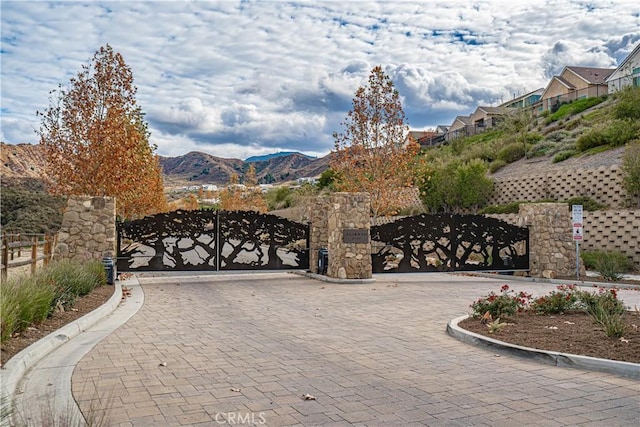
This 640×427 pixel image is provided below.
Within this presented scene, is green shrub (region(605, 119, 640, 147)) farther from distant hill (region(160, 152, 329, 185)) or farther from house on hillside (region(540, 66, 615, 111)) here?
distant hill (region(160, 152, 329, 185))

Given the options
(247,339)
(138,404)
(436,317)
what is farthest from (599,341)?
(138,404)

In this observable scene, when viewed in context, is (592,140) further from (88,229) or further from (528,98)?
(528,98)

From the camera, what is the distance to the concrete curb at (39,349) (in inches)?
223

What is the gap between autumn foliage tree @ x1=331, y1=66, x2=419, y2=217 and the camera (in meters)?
24.9

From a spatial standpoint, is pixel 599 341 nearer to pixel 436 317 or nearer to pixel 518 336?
pixel 518 336

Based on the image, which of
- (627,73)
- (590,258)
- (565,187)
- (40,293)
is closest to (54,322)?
(40,293)

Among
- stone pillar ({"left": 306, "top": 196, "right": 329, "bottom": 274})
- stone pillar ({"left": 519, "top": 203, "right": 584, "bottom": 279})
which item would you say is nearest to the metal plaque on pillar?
stone pillar ({"left": 306, "top": 196, "right": 329, "bottom": 274})

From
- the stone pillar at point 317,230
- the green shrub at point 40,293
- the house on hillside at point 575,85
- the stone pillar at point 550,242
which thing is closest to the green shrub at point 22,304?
the green shrub at point 40,293

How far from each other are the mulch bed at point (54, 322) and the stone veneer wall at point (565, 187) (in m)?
22.7

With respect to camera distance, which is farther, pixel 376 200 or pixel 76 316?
pixel 376 200

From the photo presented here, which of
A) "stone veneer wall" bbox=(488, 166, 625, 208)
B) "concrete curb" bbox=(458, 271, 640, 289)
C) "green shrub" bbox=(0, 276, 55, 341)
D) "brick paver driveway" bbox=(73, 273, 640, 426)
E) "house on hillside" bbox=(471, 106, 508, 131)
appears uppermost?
"house on hillside" bbox=(471, 106, 508, 131)

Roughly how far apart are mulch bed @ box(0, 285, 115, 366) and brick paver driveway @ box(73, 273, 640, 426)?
2.68 ft

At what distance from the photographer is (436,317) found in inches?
423

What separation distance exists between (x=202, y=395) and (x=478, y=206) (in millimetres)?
30402
